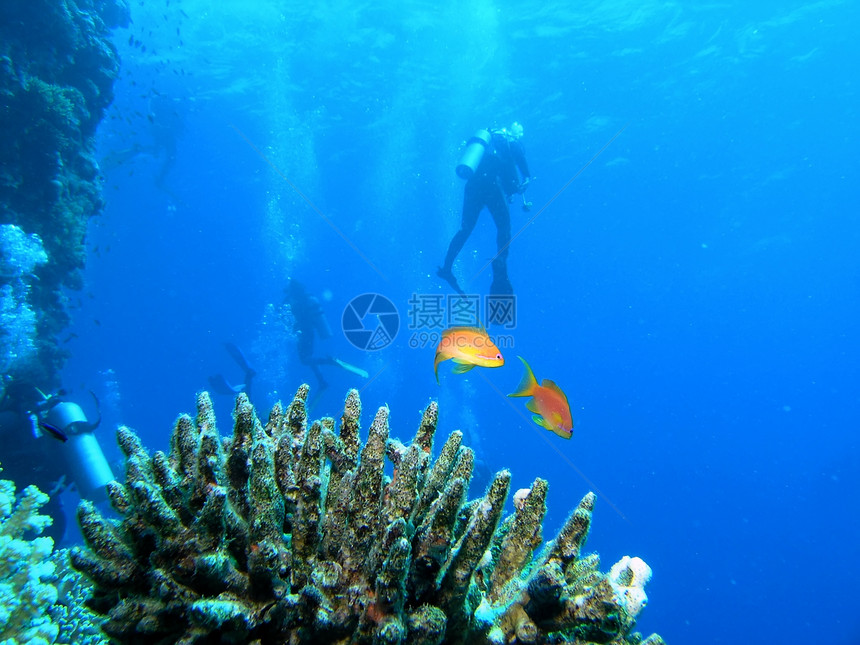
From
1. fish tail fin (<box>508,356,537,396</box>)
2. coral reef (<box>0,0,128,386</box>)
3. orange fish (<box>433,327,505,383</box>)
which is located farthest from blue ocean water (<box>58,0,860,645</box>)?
fish tail fin (<box>508,356,537,396</box>)

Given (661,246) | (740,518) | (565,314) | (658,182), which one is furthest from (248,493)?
(740,518)

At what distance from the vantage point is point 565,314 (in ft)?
270

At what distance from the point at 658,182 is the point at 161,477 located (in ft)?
166

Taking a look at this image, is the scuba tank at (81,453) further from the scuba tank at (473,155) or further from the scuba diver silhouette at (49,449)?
the scuba tank at (473,155)

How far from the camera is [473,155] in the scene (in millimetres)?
13328

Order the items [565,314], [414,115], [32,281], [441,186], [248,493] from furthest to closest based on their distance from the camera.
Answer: [565,314]
[441,186]
[414,115]
[32,281]
[248,493]

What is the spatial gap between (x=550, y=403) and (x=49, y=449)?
11740 mm

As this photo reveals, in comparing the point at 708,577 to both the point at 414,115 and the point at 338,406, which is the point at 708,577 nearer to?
the point at 338,406

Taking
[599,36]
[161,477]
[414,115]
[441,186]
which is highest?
[441,186]

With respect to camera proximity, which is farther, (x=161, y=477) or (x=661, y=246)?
(x=661, y=246)

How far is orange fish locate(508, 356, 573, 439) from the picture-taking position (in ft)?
10.4

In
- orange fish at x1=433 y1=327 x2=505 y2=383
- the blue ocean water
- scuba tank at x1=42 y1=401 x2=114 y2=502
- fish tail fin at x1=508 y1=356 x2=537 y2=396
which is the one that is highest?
the blue ocean water

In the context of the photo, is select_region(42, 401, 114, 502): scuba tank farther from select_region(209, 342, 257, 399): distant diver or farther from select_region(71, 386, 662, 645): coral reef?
select_region(71, 386, 662, 645): coral reef

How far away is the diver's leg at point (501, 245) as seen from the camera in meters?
12.3
